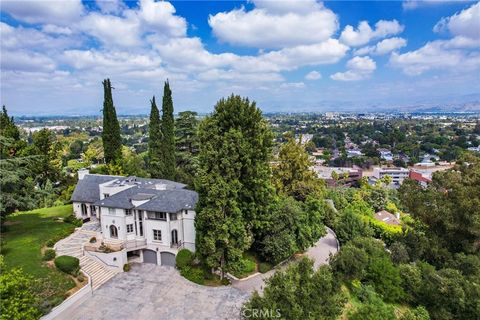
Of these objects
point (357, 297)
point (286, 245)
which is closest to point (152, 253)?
point (286, 245)

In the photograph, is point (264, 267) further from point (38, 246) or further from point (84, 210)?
point (84, 210)

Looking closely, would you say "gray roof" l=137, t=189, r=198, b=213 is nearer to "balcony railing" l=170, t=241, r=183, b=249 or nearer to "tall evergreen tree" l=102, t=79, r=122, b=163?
"balcony railing" l=170, t=241, r=183, b=249

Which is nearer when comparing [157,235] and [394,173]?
[157,235]

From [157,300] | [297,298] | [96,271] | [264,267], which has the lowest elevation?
[157,300]

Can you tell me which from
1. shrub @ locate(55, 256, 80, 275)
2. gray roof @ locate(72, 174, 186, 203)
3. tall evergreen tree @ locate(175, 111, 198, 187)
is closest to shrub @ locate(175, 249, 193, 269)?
shrub @ locate(55, 256, 80, 275)

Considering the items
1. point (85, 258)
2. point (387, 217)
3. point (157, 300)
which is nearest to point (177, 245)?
→ point (157, 300)

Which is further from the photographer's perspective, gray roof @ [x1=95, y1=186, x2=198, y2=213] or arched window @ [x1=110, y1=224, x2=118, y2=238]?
arched window @ [x1=110, y1=224, x2=118, y2=238]

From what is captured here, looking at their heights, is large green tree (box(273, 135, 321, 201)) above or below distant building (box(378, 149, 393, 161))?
above

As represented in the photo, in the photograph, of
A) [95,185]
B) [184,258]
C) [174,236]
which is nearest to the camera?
[184,258]

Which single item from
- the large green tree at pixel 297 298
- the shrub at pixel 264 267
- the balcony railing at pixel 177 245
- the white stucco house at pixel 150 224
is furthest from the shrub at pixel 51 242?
the large green tree at pixel 297 298
